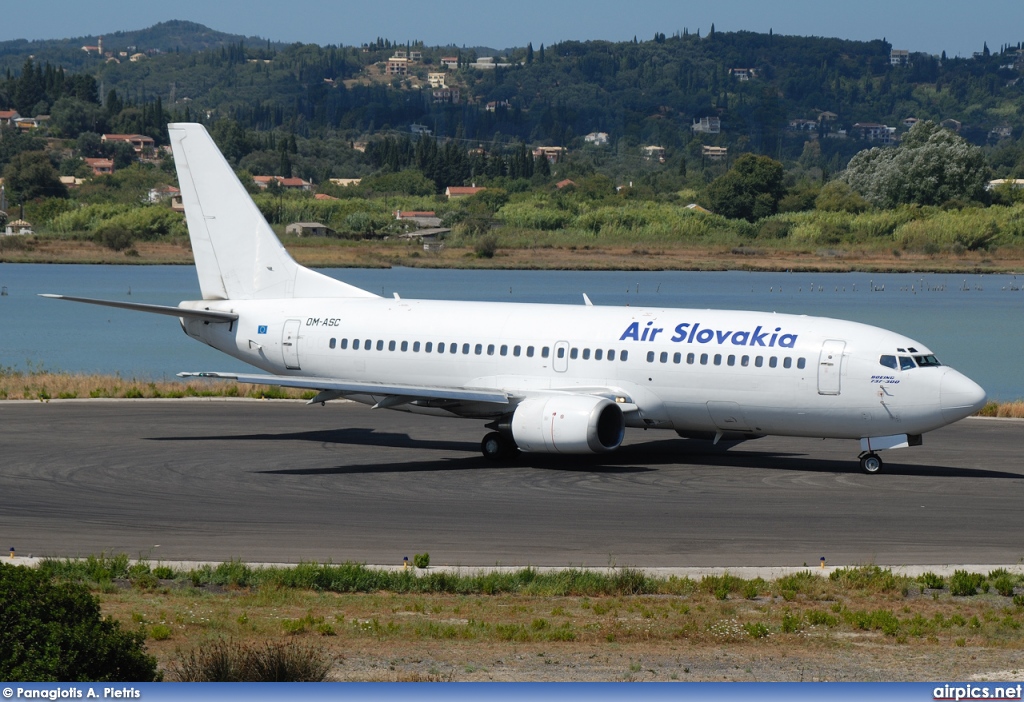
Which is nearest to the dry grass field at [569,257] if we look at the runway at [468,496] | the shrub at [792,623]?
the runway at [468,496]

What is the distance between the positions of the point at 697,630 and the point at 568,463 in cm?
1718

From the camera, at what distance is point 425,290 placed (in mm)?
115500

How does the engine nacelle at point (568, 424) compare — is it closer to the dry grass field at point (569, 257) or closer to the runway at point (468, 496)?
the runway at point (468, 496)

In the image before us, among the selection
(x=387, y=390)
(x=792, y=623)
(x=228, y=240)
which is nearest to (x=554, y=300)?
(x=228, y=240)

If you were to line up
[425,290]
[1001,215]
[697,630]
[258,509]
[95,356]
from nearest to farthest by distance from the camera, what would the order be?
[697,630]
[258,509]
[95,356]
[425,290]
[1001,215]

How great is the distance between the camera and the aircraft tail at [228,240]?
4016cm

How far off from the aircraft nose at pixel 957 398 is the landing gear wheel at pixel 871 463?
1.99 m

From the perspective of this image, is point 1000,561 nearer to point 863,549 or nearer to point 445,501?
point 863,549

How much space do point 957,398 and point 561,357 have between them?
9.52 meters

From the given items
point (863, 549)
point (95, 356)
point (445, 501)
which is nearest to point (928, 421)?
point (863, 549)

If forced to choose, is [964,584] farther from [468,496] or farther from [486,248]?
[486,248]

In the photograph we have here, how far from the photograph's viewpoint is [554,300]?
108 m

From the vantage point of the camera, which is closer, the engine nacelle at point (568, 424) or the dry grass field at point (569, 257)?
the engine nacelle at point (568, 424)

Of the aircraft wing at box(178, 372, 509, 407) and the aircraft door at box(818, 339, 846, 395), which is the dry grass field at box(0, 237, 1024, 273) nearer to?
the aircraft wing at box(178, 372, 509, 407)
